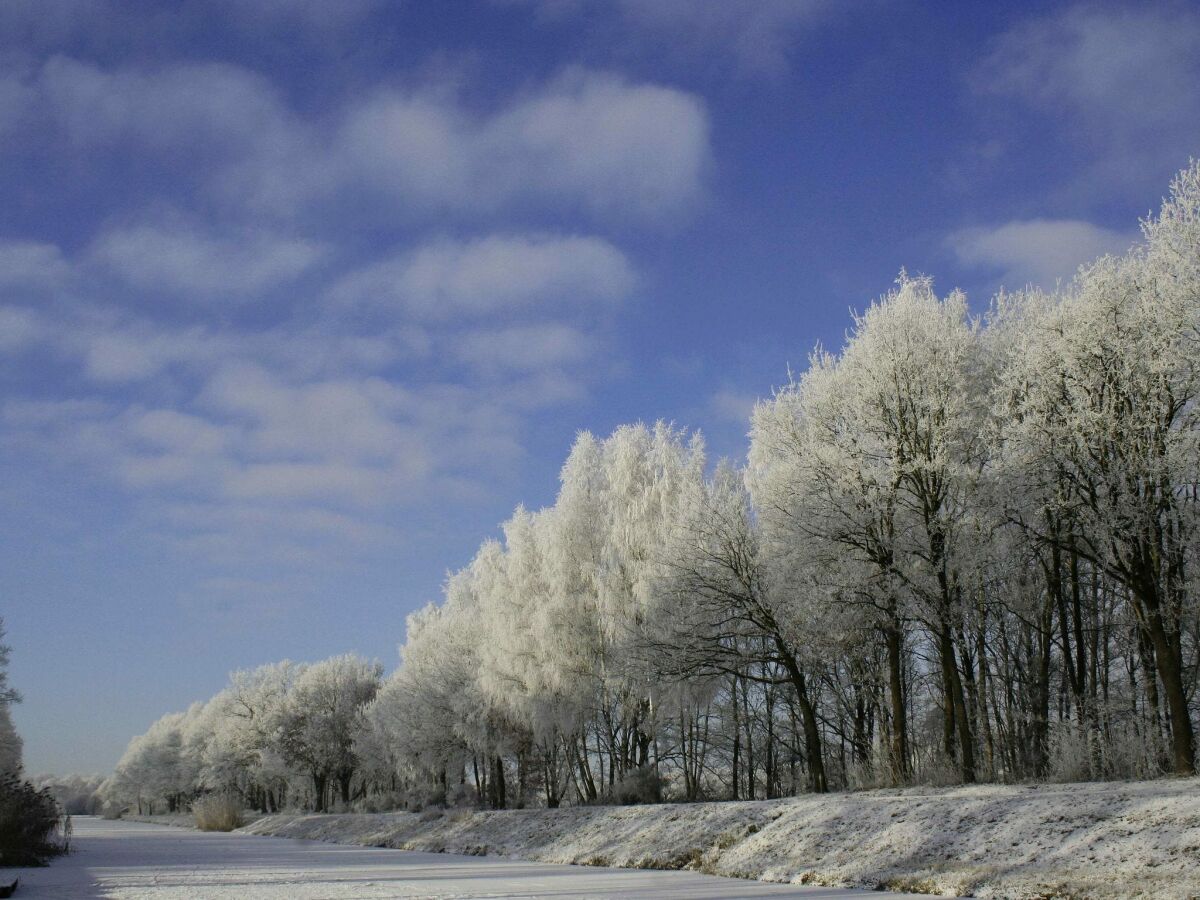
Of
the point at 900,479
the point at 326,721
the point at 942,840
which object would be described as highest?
the point at 900,479

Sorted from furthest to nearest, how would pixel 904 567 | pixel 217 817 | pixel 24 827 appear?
1. pixel 217 817
2. pixel 24 827
3. pixel 904 567

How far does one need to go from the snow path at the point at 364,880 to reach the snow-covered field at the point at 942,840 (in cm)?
101

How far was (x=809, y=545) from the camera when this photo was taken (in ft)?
81.2

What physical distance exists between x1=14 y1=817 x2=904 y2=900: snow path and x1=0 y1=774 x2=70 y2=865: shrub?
36.4 inches

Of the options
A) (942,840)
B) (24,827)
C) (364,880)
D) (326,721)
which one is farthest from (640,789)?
(326,721)

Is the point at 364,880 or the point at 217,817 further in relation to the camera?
the point at 217,817

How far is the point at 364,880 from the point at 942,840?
11499mm

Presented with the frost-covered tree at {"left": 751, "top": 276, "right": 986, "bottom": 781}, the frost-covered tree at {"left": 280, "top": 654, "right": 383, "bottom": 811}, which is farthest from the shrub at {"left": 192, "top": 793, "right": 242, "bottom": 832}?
the frost-covered tree at {"left": 751, "top": 276, "right": 986, "bottom": 781}

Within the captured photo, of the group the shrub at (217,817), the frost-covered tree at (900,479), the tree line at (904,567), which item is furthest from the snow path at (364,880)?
the shrub at (217,817)

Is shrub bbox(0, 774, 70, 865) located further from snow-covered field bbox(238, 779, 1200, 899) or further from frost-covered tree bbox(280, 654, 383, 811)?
frost-covered tree bbox(280, 654, 383, 811)

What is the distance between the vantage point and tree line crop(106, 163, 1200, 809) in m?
20.7

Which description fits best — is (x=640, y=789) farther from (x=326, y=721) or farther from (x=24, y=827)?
(x=326, y=721)

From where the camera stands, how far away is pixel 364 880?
19.4 meters

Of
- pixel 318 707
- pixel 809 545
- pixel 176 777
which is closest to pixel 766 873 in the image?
pixel 809 545
